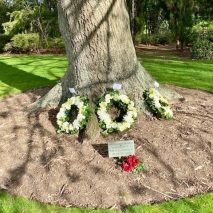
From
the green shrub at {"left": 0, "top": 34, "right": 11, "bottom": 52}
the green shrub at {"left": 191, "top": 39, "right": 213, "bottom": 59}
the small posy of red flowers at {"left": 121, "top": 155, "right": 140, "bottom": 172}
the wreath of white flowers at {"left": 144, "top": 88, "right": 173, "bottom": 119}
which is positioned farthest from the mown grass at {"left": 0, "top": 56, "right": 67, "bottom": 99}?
the green shrub at {"left": 0, "top": 34, "right": 11, "bottom": 52}

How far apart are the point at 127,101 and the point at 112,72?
1.59ft

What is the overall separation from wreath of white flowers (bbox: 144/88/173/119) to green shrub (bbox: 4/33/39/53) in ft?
39.1

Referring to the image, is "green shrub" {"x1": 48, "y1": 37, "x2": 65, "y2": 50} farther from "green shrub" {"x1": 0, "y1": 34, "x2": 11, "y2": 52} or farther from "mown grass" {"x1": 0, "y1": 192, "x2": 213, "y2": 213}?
"mown grass" {"x1": 0, "y1": 192, "x2": 213, "y2": 213}

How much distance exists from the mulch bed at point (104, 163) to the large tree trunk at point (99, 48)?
613mm

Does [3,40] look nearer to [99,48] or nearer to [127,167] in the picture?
[99,48]

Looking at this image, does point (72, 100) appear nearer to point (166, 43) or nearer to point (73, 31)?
point (73, 31)

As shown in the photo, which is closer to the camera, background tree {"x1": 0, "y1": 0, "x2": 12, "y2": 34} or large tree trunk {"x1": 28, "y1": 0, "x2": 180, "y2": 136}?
large tree trunk {"x1": 28, "y1": 0, "x2": 180, "y2": 136}

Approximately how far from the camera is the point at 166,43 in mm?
20969

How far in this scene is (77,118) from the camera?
3387 mm

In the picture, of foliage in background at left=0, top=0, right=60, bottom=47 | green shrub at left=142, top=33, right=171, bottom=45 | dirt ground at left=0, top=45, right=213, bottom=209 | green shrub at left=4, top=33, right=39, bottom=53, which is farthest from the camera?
green shrub at left=142, top=33, right=171, bottom=45

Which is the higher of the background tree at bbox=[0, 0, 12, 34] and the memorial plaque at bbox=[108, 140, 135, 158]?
the background tree at bbox=[0, 0, 12, 34]

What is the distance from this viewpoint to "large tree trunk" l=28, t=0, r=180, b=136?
3.40 m

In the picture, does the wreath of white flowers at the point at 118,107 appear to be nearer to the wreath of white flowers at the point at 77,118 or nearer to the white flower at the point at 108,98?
the white flower at the point at 108,98

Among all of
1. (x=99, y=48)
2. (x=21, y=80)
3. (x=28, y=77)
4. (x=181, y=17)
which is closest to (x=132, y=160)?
(x=99, y=48)
